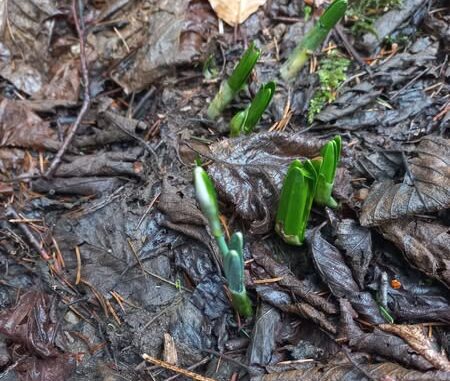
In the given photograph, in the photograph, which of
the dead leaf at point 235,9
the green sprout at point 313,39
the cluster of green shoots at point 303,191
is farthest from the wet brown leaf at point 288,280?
the dead leaf at point 235,9

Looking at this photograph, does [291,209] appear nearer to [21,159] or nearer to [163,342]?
[163,342]

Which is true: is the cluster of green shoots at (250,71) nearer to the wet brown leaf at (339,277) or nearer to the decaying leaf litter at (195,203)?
the decaying leaf litter at (195,203)

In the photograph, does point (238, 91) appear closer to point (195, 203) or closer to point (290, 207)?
point (195, 203)

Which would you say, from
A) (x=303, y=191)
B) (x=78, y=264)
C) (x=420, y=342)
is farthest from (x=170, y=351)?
(x=420, y=342)

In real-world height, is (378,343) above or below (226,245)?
below

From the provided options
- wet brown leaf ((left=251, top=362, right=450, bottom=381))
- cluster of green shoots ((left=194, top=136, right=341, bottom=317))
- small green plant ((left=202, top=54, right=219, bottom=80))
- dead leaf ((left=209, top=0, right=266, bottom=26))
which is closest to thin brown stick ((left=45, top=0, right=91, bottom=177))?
small green plant ((left=202, top=54, right=219, bottom=80))

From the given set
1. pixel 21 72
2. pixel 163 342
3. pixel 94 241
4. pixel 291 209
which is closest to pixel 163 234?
pixel 94 241

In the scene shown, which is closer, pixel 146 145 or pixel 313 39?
pixel 313 39
